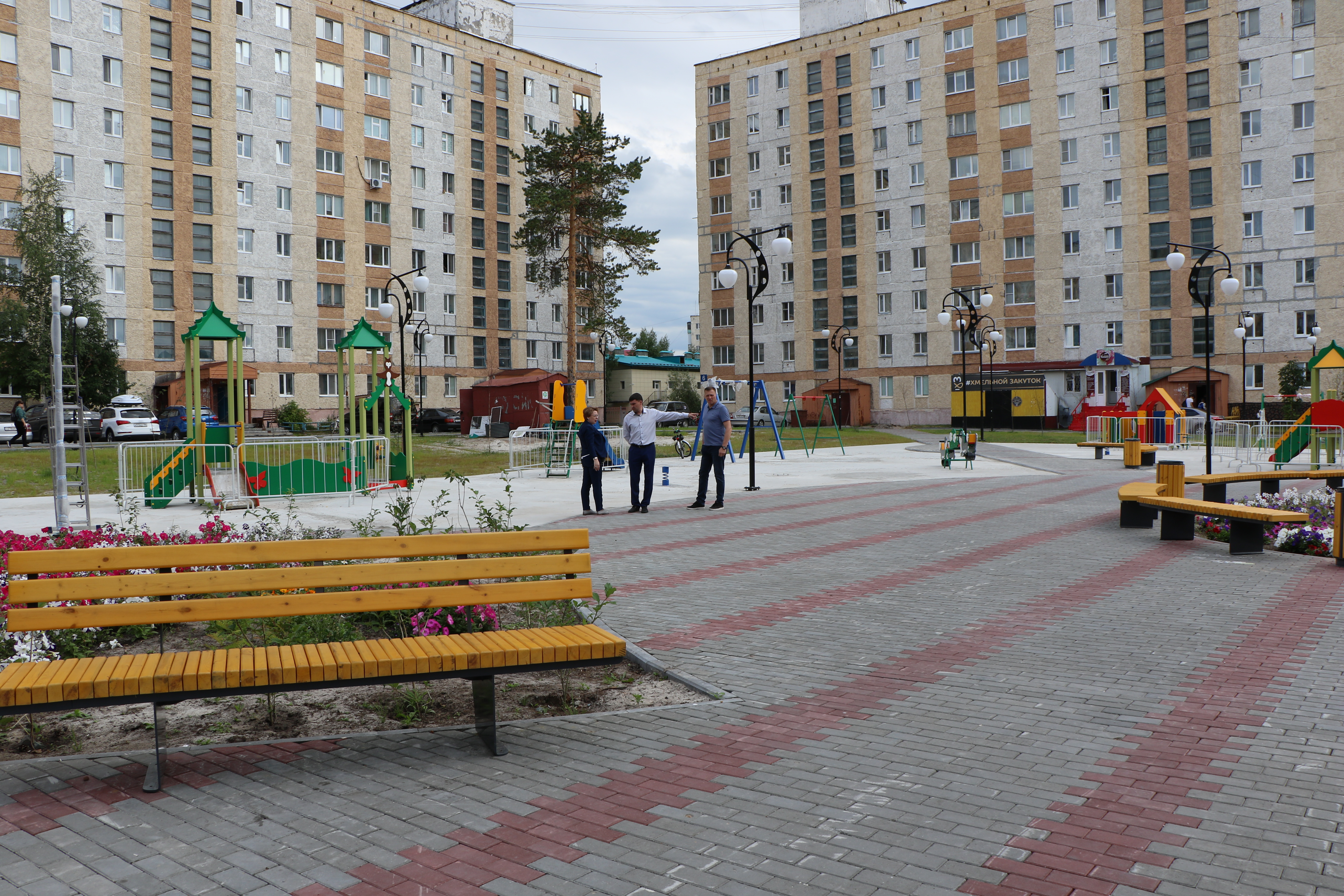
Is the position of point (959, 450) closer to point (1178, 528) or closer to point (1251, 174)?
point (1178, 528)

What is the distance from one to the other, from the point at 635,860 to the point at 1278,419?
51463 millimetres

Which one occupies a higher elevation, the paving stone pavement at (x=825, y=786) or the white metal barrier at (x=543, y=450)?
the white metal barrier at (x=543, y=450)

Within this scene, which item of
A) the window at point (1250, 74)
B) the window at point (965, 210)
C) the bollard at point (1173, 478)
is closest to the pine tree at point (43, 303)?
the bollard at point (1173, 478)

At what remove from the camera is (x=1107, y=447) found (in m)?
31.5

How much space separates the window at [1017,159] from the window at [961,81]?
4.53 meters

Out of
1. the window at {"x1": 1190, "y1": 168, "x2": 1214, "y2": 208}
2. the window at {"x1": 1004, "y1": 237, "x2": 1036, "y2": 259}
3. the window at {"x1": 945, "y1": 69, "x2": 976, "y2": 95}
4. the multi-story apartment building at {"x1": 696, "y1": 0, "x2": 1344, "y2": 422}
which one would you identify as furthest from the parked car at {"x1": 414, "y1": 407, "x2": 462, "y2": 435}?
the window at {"x1": 1190, "y1": 168, "x2": 1214, "y2": 208}

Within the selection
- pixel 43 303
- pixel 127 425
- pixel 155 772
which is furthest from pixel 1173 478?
pixel 43 303

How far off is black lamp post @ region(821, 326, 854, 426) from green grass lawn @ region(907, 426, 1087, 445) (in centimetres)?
946

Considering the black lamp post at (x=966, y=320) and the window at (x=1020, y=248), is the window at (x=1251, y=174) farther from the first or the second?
the black lamp post at (x=966, y=320)

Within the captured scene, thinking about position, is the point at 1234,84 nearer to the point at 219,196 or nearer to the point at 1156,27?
the point at 1156,27

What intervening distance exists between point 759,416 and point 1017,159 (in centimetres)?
2084

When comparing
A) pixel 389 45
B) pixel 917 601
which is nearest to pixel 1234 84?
pixel 389 45

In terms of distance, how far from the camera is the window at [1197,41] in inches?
2120

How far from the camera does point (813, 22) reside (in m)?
69.2
